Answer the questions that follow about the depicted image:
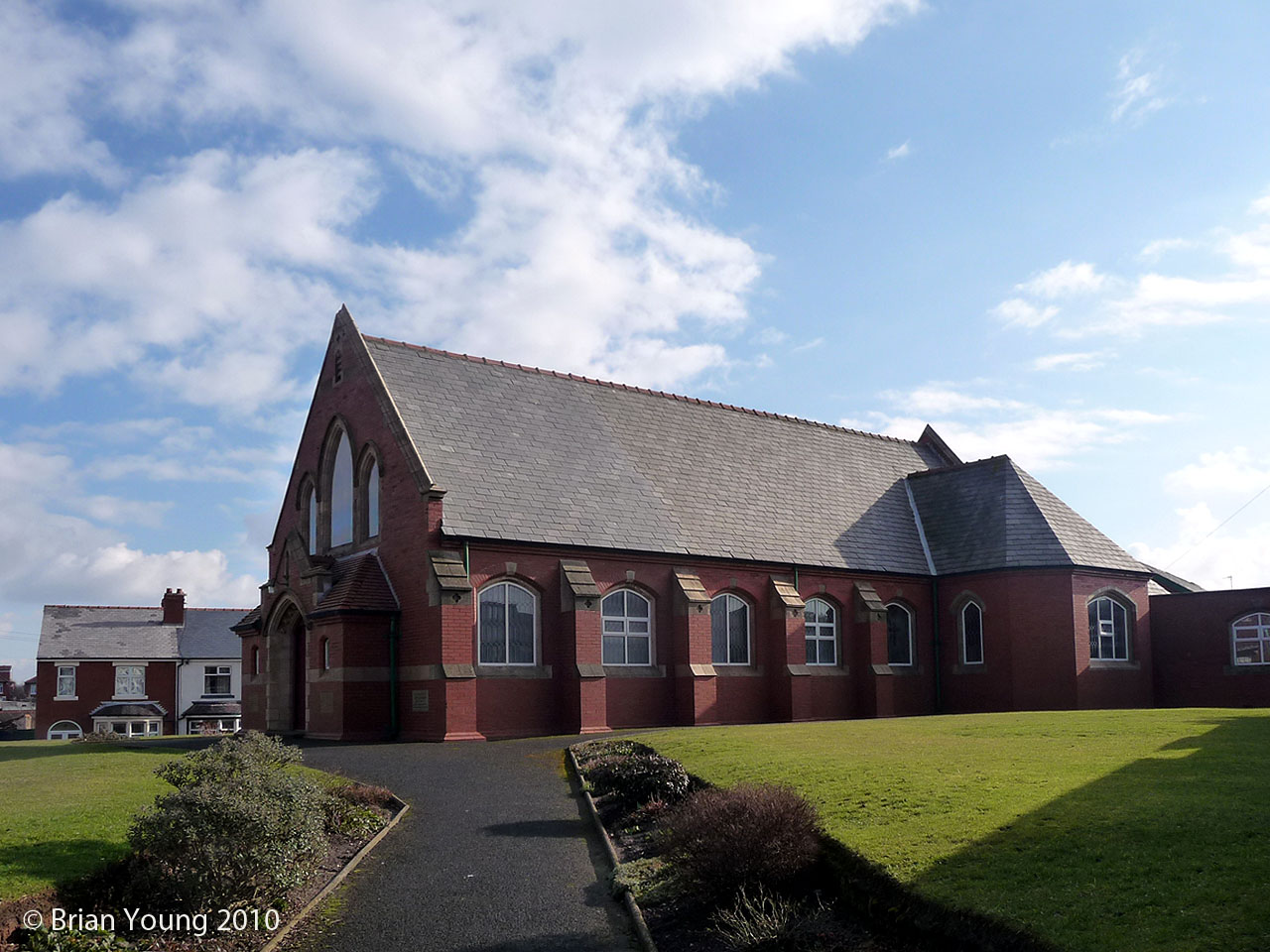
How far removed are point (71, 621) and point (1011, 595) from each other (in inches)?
2105

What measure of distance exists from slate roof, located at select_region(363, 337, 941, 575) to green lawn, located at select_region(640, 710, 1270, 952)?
1139 centimetres

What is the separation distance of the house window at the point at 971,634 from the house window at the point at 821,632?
4947 millimetres

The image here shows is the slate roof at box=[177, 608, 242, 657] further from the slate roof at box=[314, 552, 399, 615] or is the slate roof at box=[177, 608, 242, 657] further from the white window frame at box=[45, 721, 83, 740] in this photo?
the slate roof at box=[314, 552, 399, 615]

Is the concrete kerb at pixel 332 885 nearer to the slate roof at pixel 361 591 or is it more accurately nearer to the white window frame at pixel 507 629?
the white window frame at pixel 507 629

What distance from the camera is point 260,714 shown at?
110ft

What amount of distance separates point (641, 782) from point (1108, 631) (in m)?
25.1

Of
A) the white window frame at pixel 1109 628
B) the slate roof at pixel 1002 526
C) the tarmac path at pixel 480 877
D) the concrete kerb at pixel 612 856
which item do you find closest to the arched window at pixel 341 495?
the concrete kerb at pixel 612 856

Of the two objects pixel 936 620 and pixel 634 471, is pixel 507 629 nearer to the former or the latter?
pixel 634 471

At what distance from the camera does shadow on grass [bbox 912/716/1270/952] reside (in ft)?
26.3

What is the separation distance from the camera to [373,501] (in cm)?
2972

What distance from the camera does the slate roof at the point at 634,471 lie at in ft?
94.8

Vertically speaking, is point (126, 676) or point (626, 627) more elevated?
point (626, 627)

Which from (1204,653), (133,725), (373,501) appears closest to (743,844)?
(373,501)

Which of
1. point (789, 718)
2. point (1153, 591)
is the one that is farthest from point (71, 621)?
point (1153, 591)
